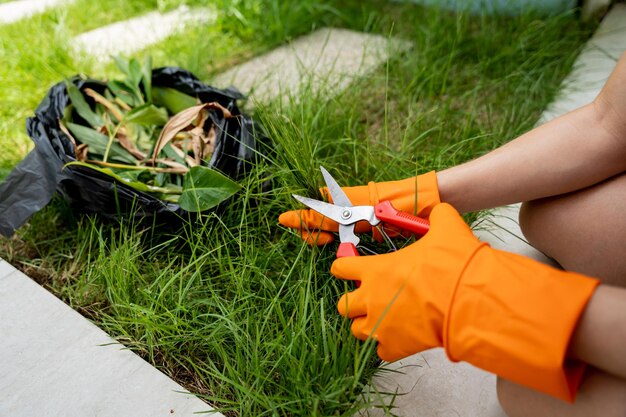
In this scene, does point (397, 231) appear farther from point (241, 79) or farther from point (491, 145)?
point (241, 79)

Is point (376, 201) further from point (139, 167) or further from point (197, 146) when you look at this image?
point (139, 167)

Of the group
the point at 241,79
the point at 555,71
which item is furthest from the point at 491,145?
the point at 241,79

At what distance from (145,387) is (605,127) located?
110 centimetres

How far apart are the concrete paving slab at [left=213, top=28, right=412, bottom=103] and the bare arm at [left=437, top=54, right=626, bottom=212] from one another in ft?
3.10

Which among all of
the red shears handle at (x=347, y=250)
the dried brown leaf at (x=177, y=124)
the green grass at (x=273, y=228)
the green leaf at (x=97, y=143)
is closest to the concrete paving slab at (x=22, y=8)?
the green grass at (x=273, y=228)

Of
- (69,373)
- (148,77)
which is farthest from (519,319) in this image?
(148,77)

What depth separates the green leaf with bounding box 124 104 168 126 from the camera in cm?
166

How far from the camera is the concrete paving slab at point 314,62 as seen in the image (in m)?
2.16

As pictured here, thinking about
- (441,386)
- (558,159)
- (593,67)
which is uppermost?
(558,159)

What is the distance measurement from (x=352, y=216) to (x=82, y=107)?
3.37ft

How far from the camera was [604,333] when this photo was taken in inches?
30.6

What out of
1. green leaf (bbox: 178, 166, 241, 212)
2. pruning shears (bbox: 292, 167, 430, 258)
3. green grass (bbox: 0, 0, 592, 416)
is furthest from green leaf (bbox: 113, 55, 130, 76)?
pruning shears (bbox: 292, 167, 430, 258)

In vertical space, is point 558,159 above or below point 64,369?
above

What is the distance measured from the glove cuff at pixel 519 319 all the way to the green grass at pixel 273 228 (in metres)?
0.21
